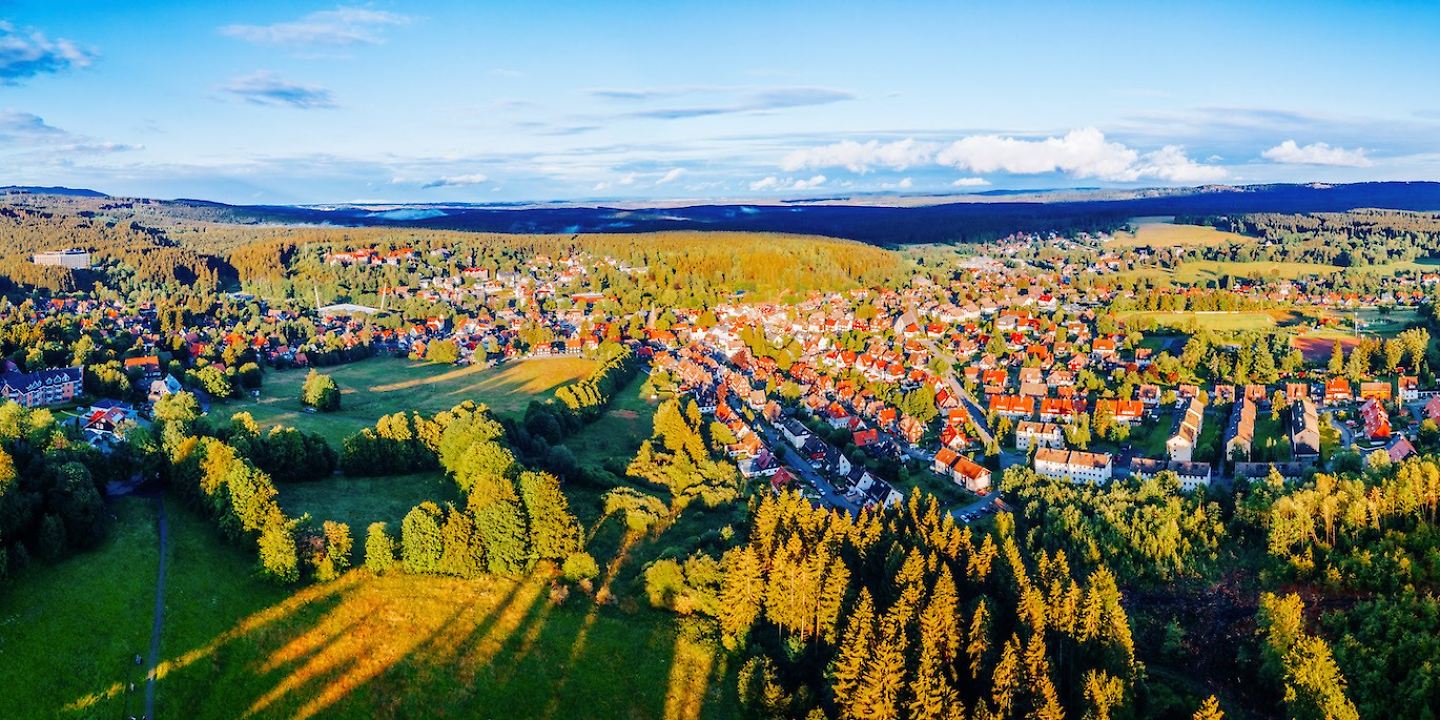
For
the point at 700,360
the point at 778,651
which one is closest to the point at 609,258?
the point at 700,360

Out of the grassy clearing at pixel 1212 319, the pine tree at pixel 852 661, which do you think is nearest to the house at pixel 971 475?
the pine tree at pixel 852 661

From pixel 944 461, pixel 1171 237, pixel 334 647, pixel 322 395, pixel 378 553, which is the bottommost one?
pixel 944 461

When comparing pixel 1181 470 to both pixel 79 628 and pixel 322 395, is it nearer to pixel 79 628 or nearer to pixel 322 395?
pixel 79 628

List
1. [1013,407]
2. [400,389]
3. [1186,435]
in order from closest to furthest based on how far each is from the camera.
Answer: [1186,435] → [1013,407] → [400,389]

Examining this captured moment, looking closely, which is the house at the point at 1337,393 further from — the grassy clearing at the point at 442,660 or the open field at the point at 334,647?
the grassy clearing at the point at 442,660

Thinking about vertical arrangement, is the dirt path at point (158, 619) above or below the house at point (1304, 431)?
above

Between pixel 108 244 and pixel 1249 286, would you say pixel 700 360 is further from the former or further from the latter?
pixel 108 244

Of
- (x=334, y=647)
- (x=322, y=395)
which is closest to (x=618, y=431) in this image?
(x=322, y=395)
